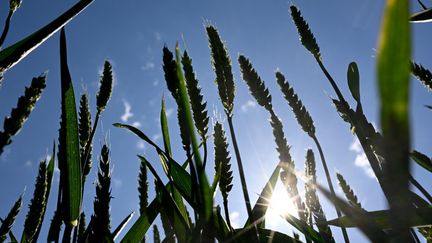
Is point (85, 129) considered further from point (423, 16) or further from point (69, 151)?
point (423, 16)

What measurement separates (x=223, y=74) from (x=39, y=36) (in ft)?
2.15

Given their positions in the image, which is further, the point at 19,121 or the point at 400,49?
the point at 19,121

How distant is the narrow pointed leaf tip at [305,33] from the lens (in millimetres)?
2625

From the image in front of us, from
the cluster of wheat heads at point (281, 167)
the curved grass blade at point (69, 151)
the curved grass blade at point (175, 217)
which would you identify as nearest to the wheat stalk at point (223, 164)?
the cluster of wheat heads at point (281, 167)

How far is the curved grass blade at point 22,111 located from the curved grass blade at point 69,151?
0.10 metres

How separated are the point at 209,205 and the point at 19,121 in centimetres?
56

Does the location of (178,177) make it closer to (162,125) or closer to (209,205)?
(162,125)

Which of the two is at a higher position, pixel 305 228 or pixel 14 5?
pixel 14 5

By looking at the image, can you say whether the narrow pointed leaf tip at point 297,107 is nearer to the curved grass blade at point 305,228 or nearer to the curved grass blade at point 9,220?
the curved grass blade at point 305,228

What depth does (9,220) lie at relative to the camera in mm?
1503

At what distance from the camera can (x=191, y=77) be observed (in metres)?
1.22

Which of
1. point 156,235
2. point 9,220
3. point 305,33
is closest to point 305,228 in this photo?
point 9,220

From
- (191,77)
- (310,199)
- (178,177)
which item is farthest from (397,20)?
(310,199)

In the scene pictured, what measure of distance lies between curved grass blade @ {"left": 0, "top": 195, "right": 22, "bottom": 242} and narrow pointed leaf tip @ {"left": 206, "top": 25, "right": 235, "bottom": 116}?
3.09 feet
